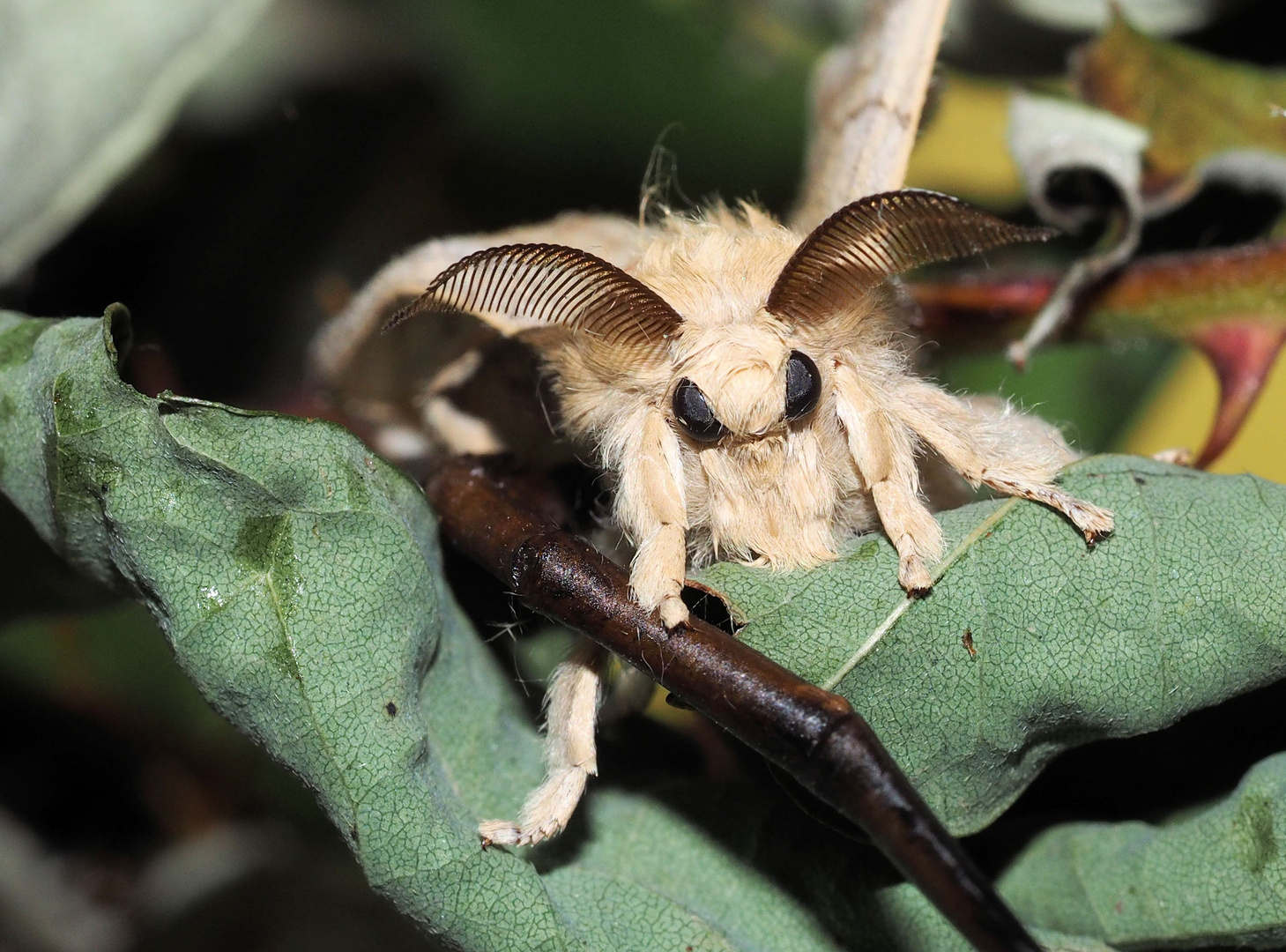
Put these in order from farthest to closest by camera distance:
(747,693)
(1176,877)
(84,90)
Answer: (84,90) → (1176,877) → (747,693)

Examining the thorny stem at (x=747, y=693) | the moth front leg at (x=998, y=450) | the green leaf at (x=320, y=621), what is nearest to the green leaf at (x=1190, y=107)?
the moth front leg at (x=998, y=450)

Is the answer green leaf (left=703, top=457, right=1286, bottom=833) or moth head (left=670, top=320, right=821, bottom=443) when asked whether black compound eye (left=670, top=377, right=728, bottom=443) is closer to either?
moth head (left=670, top=320, right=821, bottom=443)

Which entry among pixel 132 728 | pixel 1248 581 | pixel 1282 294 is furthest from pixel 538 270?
pixel 132 728

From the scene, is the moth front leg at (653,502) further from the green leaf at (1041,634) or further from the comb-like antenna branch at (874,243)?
the comb-like antenna branch at (874,243)

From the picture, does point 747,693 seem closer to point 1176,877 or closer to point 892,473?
point 892,473

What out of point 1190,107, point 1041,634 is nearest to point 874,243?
point 1041,634
